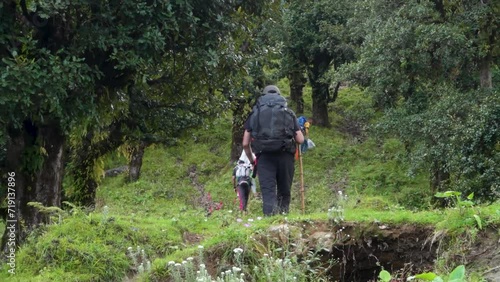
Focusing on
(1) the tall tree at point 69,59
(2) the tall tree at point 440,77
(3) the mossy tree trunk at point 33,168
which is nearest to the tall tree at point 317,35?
(2) the tall tree at point 440,77

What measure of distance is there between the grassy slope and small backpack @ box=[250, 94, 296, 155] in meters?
0.94

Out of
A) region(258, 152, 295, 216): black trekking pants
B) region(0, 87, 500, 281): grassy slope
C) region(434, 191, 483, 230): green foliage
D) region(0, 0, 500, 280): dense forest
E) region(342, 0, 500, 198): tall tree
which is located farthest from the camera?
region(342, 0, 500, 198): tall tree

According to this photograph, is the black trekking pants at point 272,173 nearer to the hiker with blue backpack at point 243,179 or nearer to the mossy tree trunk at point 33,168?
the hiker with blue backpack at point 243,179

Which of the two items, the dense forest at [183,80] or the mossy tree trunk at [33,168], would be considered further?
the mossy tree trunk at [33,168]

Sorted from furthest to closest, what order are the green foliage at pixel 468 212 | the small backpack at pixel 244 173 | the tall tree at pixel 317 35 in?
the tall tree at pixel 317 35 → the small backpack at pixel 244 173 → the green foliage at pixel 468 212

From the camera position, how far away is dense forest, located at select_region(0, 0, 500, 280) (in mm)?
10055

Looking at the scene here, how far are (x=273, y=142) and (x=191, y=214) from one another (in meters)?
2.39

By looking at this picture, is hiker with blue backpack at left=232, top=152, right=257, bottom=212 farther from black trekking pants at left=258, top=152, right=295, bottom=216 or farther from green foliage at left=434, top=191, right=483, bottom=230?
green foliage at left=434, top=191, right=483, bottom=230

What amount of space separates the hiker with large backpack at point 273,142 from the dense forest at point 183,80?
1.95 meters

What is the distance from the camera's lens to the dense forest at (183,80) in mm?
10055

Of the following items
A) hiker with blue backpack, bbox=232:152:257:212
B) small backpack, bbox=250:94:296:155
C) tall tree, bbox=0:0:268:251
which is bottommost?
hiker with blue backpack, bbox=232:152:257:212

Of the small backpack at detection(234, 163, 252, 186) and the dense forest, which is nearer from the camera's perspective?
the dense forest

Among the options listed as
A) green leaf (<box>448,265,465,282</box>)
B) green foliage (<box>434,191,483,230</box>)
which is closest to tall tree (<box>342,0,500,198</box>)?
green foliage (<box>434,191,483,230</box>)

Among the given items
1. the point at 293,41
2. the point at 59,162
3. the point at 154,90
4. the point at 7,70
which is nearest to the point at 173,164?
the point at 293,41
